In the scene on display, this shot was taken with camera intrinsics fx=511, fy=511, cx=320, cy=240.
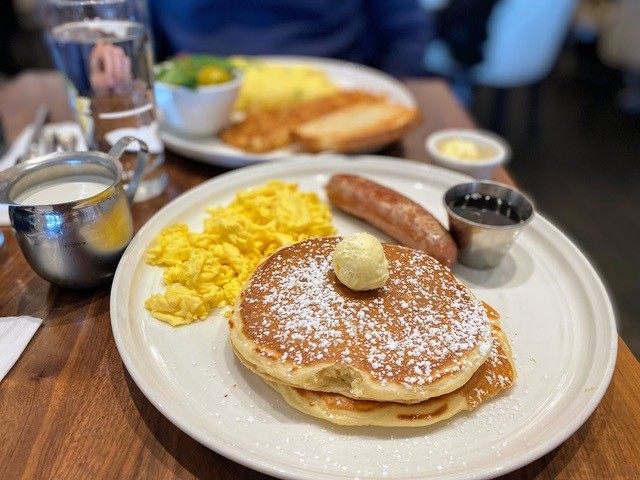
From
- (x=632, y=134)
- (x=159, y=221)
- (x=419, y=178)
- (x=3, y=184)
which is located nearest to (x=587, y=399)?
(x=419, y=178)

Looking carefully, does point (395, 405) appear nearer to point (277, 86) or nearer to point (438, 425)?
point (438, 425)

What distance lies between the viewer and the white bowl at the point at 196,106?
235 cm

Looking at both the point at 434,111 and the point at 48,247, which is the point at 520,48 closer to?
the point at 434,111

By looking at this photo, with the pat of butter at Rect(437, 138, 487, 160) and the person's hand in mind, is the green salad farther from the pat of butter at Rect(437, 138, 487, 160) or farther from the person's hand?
the pat of butter at Rect(437, 138, 487, 160)

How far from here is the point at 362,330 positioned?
1.30 m

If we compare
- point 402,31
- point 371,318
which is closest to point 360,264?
point 371,318

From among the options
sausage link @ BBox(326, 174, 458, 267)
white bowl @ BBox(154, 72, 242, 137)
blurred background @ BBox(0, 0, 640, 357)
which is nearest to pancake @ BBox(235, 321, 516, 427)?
sausage link @ BBox(326, 174, 458, 267)

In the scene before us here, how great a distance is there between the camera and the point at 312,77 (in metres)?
2.99

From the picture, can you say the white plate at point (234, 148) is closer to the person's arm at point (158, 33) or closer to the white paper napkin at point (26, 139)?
the white paper napkin at point (26, 139)

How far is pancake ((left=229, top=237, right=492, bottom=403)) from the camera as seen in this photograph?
47.4 inches

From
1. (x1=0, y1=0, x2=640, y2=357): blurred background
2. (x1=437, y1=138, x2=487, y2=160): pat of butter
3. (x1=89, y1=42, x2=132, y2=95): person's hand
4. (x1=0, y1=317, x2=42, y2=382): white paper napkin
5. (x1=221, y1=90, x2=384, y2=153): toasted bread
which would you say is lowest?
(x1=0, y1=0, x2=640, y2=357): blurred background

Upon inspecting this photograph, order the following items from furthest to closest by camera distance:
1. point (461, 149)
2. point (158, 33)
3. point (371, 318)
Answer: point (158, 33) → point (461, 149) → point (371, 318)

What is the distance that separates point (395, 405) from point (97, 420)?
722mm

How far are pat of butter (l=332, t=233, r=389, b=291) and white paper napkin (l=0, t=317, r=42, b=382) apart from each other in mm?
895
